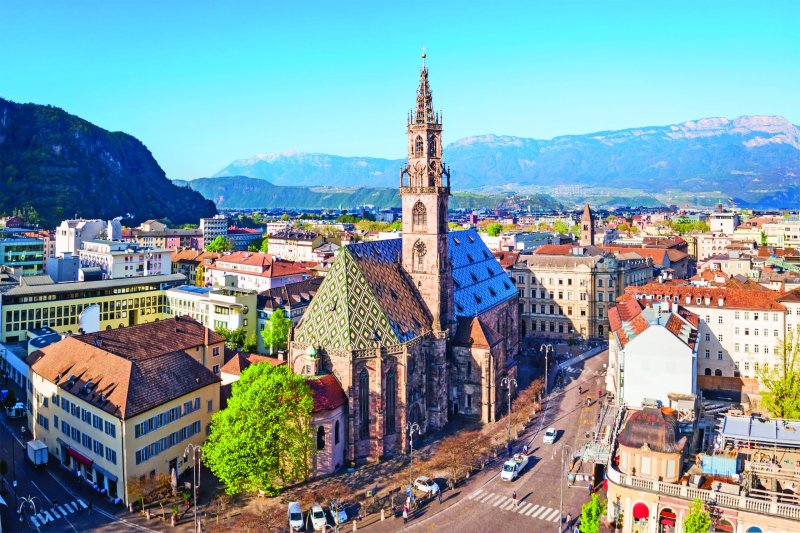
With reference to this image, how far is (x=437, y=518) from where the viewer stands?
52.5 metres

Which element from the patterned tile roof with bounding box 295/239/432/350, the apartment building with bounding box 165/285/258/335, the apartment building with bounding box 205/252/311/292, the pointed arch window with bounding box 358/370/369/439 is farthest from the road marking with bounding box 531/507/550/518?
the apartment building with bounding box 205/252/311/292

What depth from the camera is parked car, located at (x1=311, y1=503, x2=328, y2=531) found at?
165 ft

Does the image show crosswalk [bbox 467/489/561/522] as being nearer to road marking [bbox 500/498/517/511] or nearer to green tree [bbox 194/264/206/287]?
road marking [bbox 500/498/517/511]

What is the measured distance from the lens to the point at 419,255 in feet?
252

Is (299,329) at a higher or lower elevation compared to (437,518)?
higher

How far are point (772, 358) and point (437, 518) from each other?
5041 centimetres

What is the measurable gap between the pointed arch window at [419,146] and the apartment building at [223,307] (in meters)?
39.8

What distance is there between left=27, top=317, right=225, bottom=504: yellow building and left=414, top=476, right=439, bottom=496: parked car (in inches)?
833

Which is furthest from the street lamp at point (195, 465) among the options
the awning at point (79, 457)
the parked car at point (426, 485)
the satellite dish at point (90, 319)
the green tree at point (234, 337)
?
the satellite dish at point (90, 319)

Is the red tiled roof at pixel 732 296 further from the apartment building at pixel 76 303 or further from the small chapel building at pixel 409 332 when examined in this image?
the apartment building at pixel 76 303

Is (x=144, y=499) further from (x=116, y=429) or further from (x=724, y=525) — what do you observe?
(x=724, y=525)

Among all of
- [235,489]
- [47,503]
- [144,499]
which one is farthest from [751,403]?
[47,503]

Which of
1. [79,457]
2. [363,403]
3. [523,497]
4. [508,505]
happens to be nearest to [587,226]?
[363,403]

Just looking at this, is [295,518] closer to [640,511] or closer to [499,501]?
[499,501]
